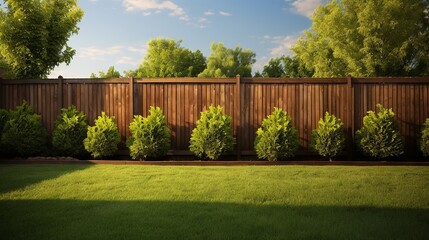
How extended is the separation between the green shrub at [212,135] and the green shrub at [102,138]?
2.28 meters

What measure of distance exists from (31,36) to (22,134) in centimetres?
513

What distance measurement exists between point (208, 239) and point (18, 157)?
9.50 meters

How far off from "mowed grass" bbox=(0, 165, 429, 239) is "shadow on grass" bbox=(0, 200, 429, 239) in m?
0.01

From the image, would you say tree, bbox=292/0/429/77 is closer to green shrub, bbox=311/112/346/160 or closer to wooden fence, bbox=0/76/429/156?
wooden fence, bbox=0/76/429/156

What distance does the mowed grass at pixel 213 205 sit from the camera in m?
4.34

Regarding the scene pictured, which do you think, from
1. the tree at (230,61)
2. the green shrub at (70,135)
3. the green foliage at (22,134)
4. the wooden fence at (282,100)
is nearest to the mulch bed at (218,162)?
the green foliage at (22,134)

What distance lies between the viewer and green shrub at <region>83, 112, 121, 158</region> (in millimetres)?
10984

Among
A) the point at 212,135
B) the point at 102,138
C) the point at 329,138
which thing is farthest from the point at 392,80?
the point at 102,138

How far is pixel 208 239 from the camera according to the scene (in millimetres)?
4039

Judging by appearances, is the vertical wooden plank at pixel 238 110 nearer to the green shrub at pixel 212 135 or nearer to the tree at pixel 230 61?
the green shrub at pixel 212 135

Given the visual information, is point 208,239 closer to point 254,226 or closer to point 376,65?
point 254,226

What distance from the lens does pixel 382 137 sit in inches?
421

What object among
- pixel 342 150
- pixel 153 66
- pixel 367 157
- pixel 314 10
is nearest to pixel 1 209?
pixel 342 150

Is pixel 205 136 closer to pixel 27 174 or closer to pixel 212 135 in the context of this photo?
pixel 212 135
